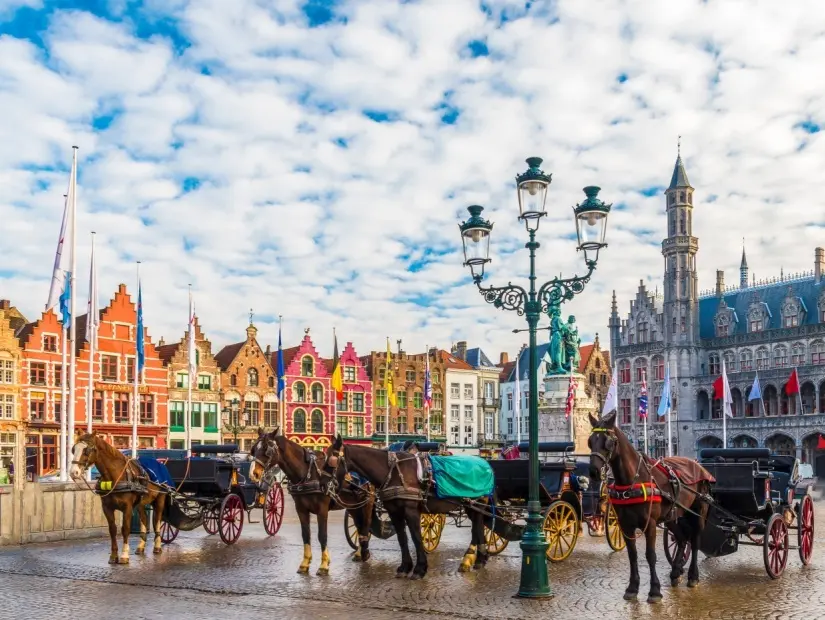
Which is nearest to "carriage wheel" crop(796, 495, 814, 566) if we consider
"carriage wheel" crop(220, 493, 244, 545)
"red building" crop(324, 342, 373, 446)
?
"carriage wheel" crop(220, 493, 244, 545)

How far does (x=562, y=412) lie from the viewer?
117 ft

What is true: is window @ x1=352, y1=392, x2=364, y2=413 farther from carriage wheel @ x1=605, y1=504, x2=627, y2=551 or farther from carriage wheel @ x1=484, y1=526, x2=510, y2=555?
carriage wheel @ x1=484, y1=526, x2=510, y2=555

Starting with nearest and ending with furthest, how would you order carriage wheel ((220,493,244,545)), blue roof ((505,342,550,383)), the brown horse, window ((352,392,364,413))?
the brown horse
carriage wheel ((220,493,244,545))
window ((352,392,364,413))
blue roof ((505,342,550,383))

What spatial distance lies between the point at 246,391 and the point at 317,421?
5.67 m

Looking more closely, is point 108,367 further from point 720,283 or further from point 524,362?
point 720,283

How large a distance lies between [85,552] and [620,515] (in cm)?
969

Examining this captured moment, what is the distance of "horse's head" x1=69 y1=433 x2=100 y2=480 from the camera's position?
14.7 metres

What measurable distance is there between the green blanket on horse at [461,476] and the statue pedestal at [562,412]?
70.7 ft

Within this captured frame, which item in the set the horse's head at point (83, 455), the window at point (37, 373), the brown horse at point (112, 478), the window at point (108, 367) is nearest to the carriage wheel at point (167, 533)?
the brown horse at point (112, 478)

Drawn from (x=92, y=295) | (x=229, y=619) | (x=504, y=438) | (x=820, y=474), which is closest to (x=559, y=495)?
(x=229, y=619)

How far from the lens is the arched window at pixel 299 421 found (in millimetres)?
60562

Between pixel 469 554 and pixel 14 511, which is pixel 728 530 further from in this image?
pixel 14 511

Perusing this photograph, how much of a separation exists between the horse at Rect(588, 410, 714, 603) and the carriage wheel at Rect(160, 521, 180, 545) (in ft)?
30.3

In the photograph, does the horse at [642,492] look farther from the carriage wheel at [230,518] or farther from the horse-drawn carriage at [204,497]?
the carriage wheel at [230,518]
